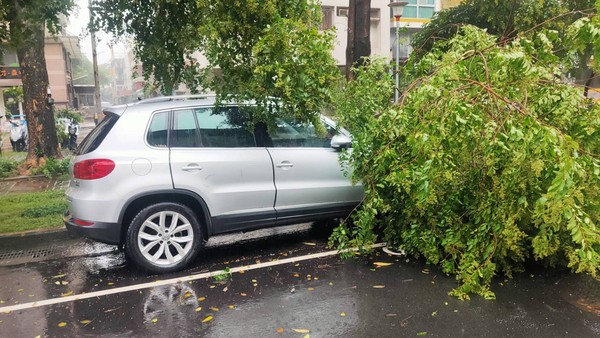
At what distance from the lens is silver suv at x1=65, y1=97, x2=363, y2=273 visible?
481cm

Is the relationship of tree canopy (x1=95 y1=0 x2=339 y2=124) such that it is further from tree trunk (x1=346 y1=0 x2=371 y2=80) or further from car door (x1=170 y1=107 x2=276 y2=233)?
tree trunk (x1=346 y1=0 x2=371 y2=80)

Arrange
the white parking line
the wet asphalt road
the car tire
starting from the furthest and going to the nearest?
the car tire → the white parking line → the wet asphalt road

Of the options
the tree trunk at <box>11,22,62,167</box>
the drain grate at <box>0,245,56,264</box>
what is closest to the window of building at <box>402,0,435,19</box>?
the tree trunk at <box>11,22,62,167</box>

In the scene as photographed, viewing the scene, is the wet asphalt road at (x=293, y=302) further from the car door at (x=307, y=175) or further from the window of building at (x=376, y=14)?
the window of building at (x=376, y=14)

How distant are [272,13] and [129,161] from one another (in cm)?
208

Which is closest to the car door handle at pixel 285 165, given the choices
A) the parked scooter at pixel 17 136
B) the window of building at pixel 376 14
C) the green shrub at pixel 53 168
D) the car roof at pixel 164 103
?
the car roof at pixel 164 103

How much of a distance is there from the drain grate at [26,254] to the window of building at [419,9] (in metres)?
27.8

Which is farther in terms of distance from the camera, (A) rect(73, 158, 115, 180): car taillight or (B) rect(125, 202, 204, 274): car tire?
(B) rect(125, 202, 204, 274): car tire

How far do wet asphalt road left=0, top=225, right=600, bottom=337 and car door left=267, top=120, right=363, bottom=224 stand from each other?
21.1 inches

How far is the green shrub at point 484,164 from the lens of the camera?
4051 millimetres

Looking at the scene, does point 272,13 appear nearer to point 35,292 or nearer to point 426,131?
point 426,131

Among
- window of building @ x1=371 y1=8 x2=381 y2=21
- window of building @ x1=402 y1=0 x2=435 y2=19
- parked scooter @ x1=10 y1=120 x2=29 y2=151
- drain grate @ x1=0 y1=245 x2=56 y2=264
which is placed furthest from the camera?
window of building @ x1=371 y1=8 x2=381 y2=21

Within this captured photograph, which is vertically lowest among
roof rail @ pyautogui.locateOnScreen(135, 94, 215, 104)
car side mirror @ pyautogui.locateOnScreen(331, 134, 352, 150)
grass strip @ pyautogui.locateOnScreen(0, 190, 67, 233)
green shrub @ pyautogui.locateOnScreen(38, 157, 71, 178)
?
grass strip @ pyautogui.locateOnScreen(0, 190, 67, 233)

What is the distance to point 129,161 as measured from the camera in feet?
15.8
